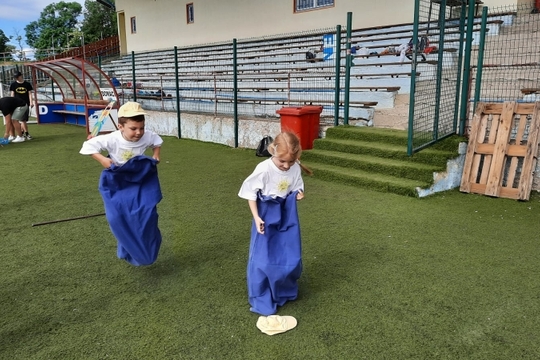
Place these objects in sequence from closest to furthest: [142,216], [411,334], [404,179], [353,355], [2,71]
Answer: [353,355], [411,334], [142,216], [404,179], [2,71]

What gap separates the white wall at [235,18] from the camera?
11.6m

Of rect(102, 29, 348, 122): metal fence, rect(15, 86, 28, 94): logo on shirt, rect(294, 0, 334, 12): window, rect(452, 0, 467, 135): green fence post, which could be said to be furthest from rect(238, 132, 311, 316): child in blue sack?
rect(294, 0, 334, 12): window

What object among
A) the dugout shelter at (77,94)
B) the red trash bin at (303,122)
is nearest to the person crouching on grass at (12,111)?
the dugout shelter at (77,94)

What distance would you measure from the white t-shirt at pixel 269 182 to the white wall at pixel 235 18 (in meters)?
8.67

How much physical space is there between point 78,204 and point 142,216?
2.66 meters

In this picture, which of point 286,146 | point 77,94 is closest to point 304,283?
point 286,146

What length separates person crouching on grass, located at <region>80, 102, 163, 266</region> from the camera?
3309 mm

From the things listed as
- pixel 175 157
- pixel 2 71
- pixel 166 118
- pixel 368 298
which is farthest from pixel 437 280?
pixel 2 71

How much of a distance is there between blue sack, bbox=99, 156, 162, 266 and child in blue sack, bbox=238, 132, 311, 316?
0.92 metres

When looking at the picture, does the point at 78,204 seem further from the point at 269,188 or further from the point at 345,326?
the point at 345,326

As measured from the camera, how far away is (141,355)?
2.52m

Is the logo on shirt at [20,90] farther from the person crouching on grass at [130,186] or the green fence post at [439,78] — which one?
the green fence post at [439,78]

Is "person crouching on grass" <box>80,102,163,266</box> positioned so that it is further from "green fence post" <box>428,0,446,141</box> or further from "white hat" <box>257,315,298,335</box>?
"green fence post" <box>428,0,446,141</box>

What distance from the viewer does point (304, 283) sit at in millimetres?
3432
